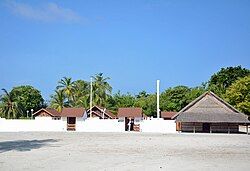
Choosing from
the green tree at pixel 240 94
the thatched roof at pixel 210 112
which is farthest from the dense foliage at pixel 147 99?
the thatched roof at pixel 210 112

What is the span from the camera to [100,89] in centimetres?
6838

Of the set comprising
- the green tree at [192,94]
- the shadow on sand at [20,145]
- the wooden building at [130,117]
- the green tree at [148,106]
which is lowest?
the shadow on sand at [20,145]

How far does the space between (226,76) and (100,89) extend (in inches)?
1068

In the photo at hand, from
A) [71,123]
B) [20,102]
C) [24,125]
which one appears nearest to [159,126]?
[71,123]

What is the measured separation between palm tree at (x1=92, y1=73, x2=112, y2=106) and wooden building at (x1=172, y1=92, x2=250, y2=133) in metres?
22.1

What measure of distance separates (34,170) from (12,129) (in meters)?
38.3

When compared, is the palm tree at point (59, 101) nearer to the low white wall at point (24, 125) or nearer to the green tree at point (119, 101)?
the green tree at point (119, 101)

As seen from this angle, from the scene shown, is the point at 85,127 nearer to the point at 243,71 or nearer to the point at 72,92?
the point at 72,92

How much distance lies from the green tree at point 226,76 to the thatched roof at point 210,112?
27.1 meters

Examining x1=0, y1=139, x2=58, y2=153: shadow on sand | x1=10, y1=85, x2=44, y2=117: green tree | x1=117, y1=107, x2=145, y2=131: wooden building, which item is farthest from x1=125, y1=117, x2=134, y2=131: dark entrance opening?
x1=10, y1=85, x2=44, y2=117: green tree

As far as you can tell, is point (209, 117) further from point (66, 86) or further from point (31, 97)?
point (31, 97)

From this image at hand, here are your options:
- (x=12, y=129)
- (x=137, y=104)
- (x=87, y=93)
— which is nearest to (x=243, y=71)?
(x=137, y=104)

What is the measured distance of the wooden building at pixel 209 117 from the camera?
45219 millimetres

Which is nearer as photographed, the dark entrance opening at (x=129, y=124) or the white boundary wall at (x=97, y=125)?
the white boundary wall at (x=97, y=125)
